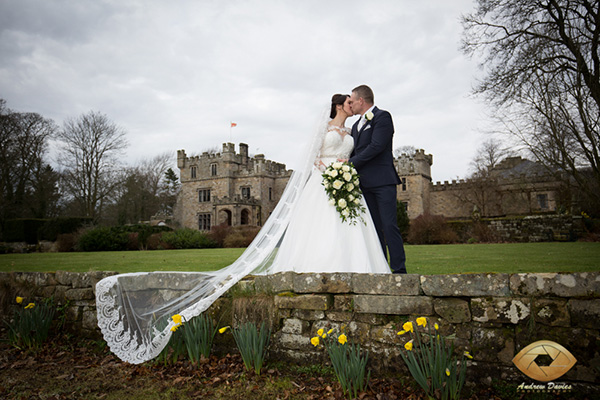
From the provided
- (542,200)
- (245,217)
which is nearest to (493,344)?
(542,200)

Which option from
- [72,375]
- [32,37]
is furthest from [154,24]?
[72,375]

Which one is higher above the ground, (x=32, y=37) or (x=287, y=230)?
(x=32, y=37)

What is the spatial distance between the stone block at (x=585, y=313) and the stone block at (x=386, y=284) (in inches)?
A: 43.0

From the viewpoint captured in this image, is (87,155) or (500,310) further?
(87,155)

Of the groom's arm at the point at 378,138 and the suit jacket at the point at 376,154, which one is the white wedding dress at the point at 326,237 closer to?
the suit jacket at the point at 376,154

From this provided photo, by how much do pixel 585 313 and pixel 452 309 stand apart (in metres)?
0.89

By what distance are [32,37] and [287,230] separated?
354 inches

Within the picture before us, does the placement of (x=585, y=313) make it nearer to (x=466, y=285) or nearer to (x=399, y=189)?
(x=466, y=285)

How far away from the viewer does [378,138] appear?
4.55 m

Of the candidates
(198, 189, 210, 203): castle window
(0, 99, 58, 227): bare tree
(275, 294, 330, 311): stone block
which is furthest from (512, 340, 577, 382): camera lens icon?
(198, 189, 210, 203): castle window

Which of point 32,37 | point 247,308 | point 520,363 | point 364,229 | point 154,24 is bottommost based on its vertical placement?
point 520,363

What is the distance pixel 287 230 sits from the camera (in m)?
4.77

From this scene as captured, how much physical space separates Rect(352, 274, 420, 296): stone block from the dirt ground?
0.73 meters

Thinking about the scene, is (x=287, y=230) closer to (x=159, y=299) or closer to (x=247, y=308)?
(x=247, y=308)
